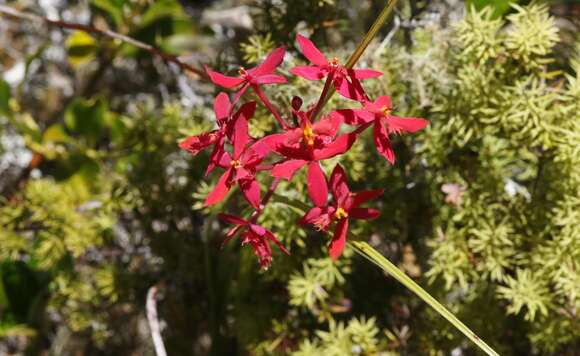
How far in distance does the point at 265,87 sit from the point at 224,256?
1.22 feet

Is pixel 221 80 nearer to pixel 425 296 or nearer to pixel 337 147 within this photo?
pixel 337 147

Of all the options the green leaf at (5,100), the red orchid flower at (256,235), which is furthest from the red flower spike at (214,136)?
the green leaf at (5,100)

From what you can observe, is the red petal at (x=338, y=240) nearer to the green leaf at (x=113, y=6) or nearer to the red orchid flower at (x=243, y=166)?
the red orchid flower at (x=243, y=166)

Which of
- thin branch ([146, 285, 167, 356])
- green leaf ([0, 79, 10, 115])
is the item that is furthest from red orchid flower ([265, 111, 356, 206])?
green leaf ([0, 79, 10, 115])

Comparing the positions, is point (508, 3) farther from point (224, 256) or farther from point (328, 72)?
point (224, 256)

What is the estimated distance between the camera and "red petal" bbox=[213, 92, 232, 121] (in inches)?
37.1

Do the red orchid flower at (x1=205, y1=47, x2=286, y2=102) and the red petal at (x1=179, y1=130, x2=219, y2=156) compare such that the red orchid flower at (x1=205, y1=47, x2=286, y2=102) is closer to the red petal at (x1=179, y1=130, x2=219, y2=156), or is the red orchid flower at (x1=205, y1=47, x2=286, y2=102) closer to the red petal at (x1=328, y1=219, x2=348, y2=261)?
the red petal at (x1=179, y1=130, x2=219, y2=156)

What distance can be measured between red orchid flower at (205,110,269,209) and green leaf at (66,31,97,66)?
109cm

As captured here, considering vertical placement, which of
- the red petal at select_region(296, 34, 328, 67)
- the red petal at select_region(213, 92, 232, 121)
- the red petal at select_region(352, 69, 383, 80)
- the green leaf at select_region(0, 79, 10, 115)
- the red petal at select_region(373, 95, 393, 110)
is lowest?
the green leaf at select_region(0, 79, 10, 115)

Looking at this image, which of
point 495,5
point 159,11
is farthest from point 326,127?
point 159,11

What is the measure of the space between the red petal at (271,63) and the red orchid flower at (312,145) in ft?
0.31

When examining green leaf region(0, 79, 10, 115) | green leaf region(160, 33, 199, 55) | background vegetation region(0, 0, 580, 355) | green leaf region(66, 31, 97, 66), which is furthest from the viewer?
green leaf region(160, 33, 199, 55)

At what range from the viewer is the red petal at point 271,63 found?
918mm

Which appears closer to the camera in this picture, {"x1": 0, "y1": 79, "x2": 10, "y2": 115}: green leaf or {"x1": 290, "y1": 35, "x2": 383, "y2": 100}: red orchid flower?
{"x1": 290, "y1": 35, "x2": 383, "y2": 100}: red orchid flower
